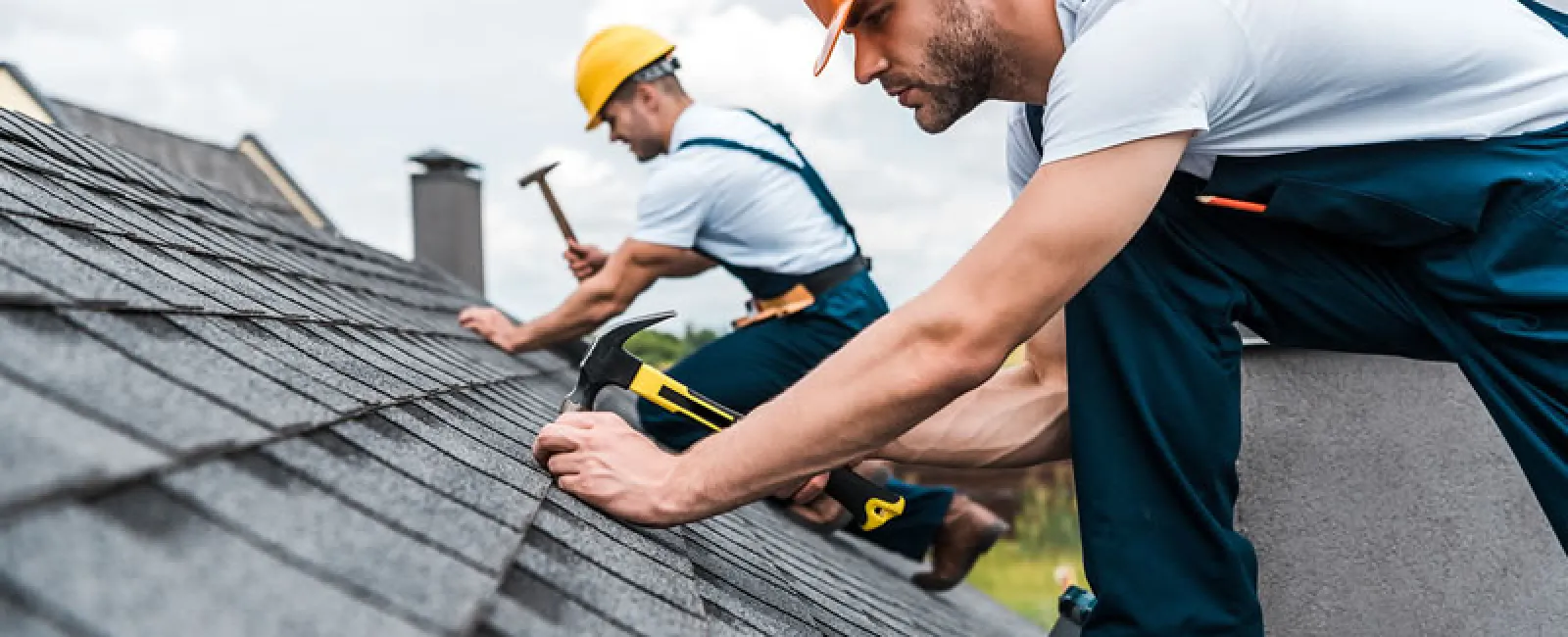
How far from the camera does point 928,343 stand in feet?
5.56

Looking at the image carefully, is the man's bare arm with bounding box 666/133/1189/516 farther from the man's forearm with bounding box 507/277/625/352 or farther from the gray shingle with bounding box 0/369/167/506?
the man's forearm with bounding box 507/277/625/352

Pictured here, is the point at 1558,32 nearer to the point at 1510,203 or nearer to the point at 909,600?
the point at 1510,203

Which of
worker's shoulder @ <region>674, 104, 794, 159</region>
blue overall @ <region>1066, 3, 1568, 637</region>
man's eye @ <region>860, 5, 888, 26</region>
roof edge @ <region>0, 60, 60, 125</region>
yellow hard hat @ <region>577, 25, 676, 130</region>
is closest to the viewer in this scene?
blue overall @ <region>1066, 3, 1568, 637</region>

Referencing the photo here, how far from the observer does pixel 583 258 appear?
554cm

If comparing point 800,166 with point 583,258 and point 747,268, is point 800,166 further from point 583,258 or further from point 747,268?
point 583,258

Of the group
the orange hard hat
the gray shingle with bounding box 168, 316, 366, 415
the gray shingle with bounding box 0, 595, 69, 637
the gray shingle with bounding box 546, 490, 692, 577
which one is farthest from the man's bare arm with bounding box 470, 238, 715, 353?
the gray shingle with bounding box 0, 595, 69, 637

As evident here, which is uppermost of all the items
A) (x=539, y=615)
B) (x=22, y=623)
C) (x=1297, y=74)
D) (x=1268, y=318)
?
(x=1297, y=74)

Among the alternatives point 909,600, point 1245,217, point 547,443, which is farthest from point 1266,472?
point 547,443

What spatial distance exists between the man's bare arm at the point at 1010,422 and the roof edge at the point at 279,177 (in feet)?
60.2

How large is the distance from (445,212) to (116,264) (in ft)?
23.9

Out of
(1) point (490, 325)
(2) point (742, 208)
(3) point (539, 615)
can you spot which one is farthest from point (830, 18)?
(1) point (490, 325)

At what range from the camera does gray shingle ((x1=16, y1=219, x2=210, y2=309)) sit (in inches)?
61.9

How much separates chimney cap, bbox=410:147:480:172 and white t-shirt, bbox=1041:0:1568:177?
7422 mm

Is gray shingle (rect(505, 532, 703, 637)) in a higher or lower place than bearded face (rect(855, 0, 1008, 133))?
lower
